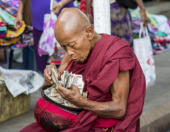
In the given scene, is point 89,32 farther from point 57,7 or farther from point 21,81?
point 21,81

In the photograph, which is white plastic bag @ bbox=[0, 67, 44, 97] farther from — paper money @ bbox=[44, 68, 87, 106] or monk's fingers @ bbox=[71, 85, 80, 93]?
monk's fingers @ bbox=[71, 85, 80, 93]

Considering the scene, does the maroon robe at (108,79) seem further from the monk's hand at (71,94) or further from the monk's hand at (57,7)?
the monk's hand at (57,7)

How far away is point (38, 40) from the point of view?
16.7ft

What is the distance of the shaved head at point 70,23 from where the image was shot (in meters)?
2.37

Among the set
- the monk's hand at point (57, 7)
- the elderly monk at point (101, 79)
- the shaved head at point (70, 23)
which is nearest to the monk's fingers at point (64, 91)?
the elderly monk at point (101, 79)

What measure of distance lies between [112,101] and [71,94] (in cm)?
23

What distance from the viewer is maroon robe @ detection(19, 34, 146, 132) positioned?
2.36 metres

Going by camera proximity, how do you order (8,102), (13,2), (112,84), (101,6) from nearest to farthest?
(112,84) < (101,6) < (8,102) < (13,2)

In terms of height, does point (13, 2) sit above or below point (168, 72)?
above

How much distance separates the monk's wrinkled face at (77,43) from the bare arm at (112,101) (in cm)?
19

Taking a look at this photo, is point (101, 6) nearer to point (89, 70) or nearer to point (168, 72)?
point (89, 70)

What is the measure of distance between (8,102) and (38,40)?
99 centimetres

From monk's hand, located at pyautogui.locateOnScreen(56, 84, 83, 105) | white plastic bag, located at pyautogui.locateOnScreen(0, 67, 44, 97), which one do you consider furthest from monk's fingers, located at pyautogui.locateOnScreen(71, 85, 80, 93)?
white plastic bag, located at pyautogui.locateOnScreen(0, 67, 44, 97)

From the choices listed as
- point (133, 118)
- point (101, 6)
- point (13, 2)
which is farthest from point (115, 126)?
point (13, 2)
